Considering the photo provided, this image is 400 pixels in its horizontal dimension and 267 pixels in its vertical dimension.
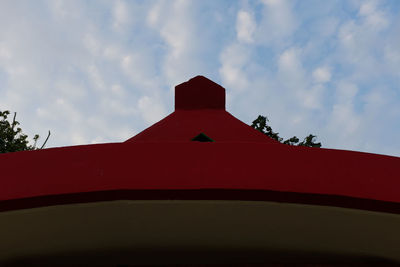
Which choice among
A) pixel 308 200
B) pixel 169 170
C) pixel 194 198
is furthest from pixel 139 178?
pixel 308 200

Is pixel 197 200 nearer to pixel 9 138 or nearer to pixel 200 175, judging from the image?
pixel 200 175

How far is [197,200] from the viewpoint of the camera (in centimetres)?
279

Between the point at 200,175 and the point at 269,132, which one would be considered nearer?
the point at 200,175

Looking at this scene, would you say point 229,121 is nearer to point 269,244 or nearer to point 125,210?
point 269,244

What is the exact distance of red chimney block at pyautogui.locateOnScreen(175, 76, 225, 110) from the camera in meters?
6.88

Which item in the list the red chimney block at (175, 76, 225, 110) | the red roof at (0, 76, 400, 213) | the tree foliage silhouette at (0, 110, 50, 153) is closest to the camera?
the red roof at (0, 76, 400, 213)

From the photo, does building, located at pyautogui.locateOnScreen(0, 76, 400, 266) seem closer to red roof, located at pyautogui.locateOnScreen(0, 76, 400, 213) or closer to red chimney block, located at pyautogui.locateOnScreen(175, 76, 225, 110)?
red roof, located at pyautogui.locateOnScreen(0, 76, 400, 213)

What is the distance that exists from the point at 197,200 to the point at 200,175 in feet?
0.69

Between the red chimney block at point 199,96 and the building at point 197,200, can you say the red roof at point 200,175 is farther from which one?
the red chimney block at point 199,96

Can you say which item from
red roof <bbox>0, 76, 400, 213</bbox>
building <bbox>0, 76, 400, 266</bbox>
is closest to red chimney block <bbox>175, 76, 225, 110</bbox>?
building <bbox>0, 76, 400, 266</bbox>

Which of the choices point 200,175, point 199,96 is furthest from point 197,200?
point 199,96

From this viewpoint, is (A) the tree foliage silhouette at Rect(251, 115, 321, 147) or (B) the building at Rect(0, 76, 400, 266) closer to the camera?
(B) the building at Rect(0, 76, 400, 266)

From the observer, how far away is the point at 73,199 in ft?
8.86

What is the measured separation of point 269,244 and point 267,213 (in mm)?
597
